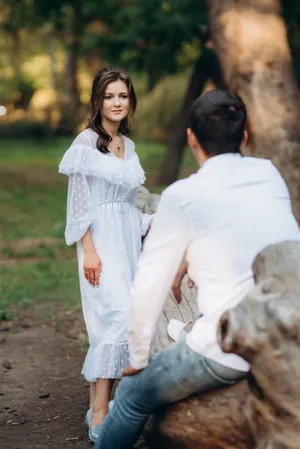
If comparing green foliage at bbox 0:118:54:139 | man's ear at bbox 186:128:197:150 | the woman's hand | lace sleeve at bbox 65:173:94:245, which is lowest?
the woman's hand

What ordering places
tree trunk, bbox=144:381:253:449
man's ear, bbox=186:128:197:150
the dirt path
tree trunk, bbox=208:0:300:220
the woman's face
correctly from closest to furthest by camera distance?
1. tree trunk, bbox=144:381:253:449
2. man's ear, bbox=186:128:197:150
3. the woman's face
4. the dirt path
5. tree trunk, bbox=208:0:300:220

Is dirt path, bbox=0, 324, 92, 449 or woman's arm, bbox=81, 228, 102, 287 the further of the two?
dirt path, bbox=0, 324, 92, 449

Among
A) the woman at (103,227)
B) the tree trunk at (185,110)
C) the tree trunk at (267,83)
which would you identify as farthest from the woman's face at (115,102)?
the tree trunk at (185,110)

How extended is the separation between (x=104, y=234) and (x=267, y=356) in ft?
6.18

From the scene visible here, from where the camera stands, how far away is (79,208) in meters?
4.40

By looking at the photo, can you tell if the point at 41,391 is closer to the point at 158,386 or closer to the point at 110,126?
the point at 110,126

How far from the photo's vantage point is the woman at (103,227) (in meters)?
4.41

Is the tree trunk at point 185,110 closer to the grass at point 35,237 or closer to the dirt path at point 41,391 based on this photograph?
the grass at point 35,237

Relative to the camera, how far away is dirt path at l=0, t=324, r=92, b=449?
470 cm

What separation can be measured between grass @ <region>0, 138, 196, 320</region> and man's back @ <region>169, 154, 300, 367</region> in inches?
185

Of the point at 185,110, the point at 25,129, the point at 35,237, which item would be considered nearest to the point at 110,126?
the point at 35,237

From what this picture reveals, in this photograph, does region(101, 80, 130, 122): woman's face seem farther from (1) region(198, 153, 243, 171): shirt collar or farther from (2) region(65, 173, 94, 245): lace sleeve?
(1) region(198, 153, 243, 171): shirt collar

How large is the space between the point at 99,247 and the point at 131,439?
1.43 m

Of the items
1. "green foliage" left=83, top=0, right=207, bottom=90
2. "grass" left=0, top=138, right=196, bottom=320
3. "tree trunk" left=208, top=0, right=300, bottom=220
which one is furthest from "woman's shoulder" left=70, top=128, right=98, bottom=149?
"green foliage" left=83, top=0, right=207, bottom=90
